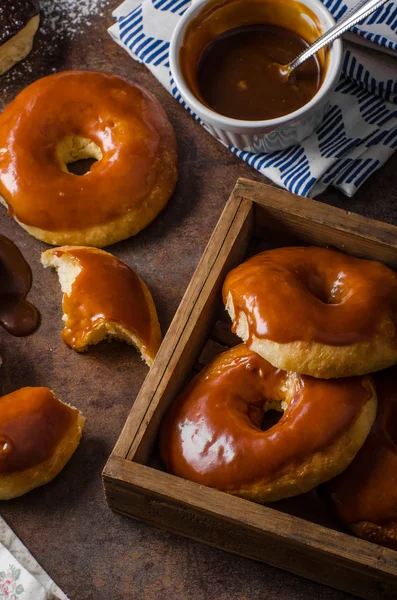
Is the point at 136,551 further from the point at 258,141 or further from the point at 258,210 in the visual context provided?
the point at 258,141

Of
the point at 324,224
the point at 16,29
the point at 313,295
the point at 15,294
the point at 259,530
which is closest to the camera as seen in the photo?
the point at 259,530

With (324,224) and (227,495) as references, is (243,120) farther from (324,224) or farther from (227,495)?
(227,495)

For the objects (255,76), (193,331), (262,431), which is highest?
(255,76)

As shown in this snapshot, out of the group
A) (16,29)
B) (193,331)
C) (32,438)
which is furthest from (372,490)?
Answer: (16,29)

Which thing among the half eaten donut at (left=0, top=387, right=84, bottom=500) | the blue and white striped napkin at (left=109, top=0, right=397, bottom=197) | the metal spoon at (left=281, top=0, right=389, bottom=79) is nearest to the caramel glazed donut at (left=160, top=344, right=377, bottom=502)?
the half eaten donut at (left=0, top=387, right=84, bottom=500)

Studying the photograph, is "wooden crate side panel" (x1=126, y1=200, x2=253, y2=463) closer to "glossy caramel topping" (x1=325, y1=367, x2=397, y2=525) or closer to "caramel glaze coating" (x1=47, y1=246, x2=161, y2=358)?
"caramel glaze coating" (x1=47, y1=246, x2=161, y2=358)

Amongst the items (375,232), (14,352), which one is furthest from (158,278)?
(375,232)
